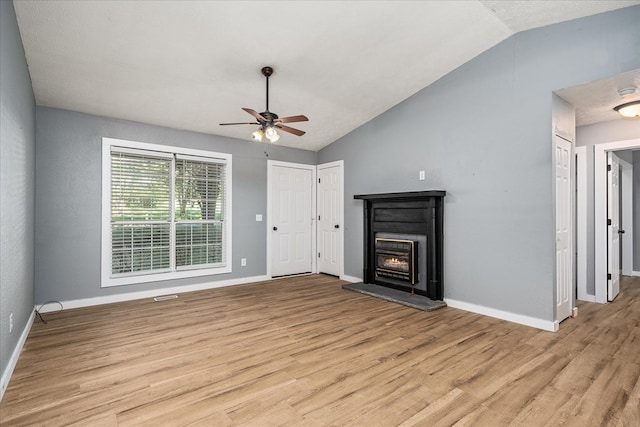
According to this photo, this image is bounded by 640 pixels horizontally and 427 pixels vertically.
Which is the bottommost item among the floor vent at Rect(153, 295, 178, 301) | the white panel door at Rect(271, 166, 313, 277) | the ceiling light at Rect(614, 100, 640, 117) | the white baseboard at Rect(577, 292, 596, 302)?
the floor vent at Rect(153, 295, 178, 301)

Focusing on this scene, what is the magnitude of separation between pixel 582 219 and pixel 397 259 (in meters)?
2.68

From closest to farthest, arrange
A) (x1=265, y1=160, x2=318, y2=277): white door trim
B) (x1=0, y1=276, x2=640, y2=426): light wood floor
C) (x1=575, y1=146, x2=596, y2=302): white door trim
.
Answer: (x1=0, y1=276, x2=640, y2=426): light wood floor
(x1=575, y1=146, x2=596, y2=302): white door trim
(x1=265, y1=160, x2=318, y2=277): white door trim

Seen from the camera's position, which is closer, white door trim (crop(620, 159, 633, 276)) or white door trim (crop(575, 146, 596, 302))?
white door trim (crop(575, 146, 596, 302))

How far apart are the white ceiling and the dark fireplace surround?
1.65 metres

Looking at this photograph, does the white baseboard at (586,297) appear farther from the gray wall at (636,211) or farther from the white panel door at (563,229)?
the gray wall at (636,211)

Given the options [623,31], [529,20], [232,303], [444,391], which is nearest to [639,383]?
[444,391]

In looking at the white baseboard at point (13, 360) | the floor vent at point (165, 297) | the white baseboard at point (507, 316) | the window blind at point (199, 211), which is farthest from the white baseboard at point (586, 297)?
the white baseboard at point (13, 360)

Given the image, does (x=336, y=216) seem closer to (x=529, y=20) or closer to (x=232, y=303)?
(x=232, y=303)

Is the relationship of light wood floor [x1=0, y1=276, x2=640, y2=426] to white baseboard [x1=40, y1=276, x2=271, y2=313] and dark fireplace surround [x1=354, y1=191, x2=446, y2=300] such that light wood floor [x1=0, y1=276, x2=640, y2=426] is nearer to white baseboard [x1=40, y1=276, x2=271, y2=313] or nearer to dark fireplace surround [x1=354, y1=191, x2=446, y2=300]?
white baseboard [x1=40, y1=276, x2=271, y2=313]

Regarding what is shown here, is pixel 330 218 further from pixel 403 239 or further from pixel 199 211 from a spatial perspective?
pixel 199 211

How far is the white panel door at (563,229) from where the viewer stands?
3.60 m

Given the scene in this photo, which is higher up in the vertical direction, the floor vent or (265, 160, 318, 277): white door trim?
(265, 160, 318, 277): white door trim

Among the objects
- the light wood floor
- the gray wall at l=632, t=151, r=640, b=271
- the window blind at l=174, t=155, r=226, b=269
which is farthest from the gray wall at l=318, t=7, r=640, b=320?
the gray wall at l=632, t=151, r=640, b=271

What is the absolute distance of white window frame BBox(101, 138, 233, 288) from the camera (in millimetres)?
4441
